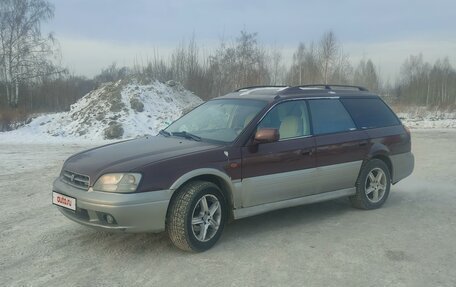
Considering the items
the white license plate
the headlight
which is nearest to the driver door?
the headlight

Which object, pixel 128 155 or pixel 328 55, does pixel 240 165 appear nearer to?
pixel 128 155

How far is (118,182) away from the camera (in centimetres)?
451

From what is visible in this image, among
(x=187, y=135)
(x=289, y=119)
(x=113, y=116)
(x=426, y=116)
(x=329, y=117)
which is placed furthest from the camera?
(x=426, y=116)

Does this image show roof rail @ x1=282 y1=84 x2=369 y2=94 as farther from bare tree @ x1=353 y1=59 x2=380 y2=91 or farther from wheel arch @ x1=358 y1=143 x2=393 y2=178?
bare tree @ x1=353 y1=59 x2=380 y2=91

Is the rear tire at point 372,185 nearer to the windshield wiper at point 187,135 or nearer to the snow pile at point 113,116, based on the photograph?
the windshield wiper at point 187,135

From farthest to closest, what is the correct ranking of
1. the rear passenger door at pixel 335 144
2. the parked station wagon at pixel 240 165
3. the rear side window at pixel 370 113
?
1. the rear side window at pixel 370 113
2. the rear passenger door at pixel 335 144
3. the parked station wagon at pixel 240 165

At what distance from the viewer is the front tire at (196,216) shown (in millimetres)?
4664

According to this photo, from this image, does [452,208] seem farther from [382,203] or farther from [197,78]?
[197,78]

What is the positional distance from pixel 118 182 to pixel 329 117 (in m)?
3.10

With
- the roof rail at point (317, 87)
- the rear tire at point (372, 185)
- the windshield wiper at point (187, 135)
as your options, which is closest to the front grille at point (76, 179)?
the windshield wiper at point (187, 135)

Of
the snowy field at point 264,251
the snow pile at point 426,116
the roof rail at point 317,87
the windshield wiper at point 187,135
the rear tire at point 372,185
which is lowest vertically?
the snow pile at point 426,116

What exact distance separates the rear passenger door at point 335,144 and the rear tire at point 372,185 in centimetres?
16

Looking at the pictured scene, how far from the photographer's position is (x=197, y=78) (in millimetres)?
31359

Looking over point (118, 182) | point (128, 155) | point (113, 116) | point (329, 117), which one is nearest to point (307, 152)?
point (329, 117)
